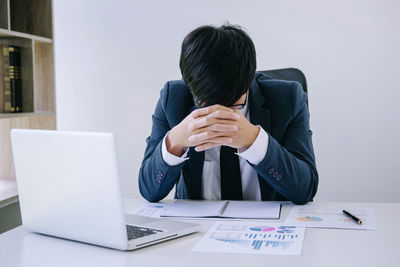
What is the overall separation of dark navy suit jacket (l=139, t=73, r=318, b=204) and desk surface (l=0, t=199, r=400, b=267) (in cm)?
31

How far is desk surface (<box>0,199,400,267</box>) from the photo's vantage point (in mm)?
955

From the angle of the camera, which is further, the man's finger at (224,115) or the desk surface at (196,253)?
the man's finger at (224,115)

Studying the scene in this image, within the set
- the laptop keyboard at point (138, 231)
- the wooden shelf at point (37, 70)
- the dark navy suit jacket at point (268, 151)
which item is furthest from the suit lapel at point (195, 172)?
the wooden shelf at point (37, 70)

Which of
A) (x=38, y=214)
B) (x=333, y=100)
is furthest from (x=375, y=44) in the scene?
(x=38, y=214)

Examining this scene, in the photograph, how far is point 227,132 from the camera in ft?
4.48

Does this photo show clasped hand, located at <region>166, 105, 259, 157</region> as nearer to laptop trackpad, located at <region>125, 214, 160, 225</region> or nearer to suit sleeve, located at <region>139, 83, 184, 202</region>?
suit sleeve, located at <region>139, 83, 184, 202</region>

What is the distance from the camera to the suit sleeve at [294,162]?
144 centimetres

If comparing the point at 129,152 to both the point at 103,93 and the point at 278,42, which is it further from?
the point at 278,42

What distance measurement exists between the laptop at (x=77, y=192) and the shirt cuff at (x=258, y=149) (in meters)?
0.30

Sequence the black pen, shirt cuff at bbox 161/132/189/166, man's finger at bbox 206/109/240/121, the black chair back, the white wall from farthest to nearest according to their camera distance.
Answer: the white wall, the black chair back, shirt cuff at bbox 161/132/189/166, man's finger at bbox 206/109/240/121, the black pen

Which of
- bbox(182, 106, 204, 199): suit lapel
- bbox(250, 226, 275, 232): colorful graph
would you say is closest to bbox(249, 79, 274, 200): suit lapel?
bbox(182, 106, 204, 199): suit lapel

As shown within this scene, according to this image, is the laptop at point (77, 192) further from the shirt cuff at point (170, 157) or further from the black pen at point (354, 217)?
the black pen at point (354, 217)

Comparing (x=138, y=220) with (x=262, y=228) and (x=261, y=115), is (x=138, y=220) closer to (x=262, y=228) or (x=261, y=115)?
(x=262, y=228)

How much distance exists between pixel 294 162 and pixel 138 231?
0.57 meters
